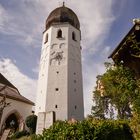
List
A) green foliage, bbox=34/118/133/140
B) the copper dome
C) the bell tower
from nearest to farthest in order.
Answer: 1. green foliage, bbox=34/118/133/140
2. the bell tower
3. the copper dome

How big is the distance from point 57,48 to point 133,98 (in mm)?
27682

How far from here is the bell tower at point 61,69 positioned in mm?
30453

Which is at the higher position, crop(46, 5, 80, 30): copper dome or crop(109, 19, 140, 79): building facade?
crop(46, 5, 80, 30): copper dome

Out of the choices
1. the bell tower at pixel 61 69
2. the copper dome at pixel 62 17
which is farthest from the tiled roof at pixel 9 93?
the copper dome at pixel 62 17

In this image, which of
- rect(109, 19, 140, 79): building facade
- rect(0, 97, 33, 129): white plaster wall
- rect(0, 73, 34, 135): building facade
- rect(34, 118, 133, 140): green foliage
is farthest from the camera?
rect(0, 97, 33, 129): white plaster wall

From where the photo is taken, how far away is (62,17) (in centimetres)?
3766

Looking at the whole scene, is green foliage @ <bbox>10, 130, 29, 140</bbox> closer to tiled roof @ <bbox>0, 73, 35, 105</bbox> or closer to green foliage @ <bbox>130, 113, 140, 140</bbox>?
tiled roof @ <bbox>0, 73, 35, 105</bbox>

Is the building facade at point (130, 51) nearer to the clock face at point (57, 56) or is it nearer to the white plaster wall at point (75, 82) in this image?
the white plaster wall at point (75, 82)

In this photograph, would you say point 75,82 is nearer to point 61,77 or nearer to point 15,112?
point 61,77

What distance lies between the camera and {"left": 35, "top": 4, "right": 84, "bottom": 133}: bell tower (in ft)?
99.9

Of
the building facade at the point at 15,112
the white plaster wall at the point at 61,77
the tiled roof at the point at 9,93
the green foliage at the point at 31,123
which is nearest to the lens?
the green foliage at the point at 31,123

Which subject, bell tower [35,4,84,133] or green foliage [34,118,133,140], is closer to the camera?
green foliage [34,118,133,140]

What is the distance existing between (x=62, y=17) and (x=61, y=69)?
9.39 m

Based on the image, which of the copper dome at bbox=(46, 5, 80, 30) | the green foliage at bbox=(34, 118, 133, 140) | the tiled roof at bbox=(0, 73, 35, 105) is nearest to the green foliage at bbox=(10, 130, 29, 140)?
the tiled roof at bbox=(0, 73, 35, 105)
